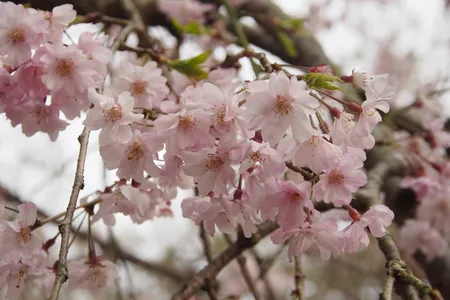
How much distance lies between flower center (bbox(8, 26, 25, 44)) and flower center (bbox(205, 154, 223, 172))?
453 mm

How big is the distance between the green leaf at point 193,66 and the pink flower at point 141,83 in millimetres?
132

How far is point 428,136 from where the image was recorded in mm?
2145

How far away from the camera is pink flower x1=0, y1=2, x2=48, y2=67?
99cm

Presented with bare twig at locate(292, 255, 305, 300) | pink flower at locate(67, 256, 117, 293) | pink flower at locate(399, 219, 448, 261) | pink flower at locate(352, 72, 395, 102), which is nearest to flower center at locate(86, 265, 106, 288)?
pink flower at locate(67, 256, 117, 293)

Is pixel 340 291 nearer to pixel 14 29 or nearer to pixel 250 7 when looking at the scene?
pixel 250 7

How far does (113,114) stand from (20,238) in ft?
1.00

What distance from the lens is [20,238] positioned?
3.20 ft

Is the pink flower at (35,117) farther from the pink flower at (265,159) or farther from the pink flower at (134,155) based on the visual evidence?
the pink flower at (265,159)

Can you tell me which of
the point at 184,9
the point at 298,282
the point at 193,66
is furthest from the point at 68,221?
the point at 184,9

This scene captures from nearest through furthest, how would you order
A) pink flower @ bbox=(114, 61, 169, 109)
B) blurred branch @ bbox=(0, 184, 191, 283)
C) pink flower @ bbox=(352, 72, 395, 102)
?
1. pink flower @ bbox=(352, 72, 395, 102)
2. pink flower @ bbox=(114, 61, 169, 109)
3. blurred branch @ bbox=(0, 184, 191, 283)

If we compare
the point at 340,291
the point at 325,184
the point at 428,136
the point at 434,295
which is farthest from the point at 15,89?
the point at 340,291

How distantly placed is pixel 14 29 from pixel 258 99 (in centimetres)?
52

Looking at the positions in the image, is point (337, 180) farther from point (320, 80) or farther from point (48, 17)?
point (48, 17)

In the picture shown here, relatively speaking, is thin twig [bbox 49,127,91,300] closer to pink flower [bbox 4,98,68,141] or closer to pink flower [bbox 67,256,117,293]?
pink flower [bbox 4,98,68,141]
